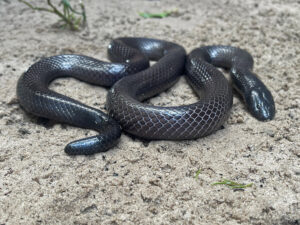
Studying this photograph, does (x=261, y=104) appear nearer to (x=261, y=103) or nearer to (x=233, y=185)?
(x=261, y=103)

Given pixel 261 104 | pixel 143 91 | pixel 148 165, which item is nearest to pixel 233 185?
pixel 148 165

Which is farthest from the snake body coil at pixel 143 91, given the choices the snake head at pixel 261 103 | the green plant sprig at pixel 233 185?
the green plant sprig at pixel 233 185

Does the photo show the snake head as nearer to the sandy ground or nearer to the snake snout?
the snake snout

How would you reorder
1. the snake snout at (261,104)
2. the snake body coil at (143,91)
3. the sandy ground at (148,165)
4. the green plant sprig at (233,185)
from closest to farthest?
the sandy ground at (148,165), the green plant sprig at (233,185), the snake body coil at (143,91), the snake snout at (261,104)

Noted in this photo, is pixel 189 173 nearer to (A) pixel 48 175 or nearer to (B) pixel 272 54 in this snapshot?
(A) pixel 48 175

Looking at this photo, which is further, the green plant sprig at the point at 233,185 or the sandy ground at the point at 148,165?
the green plant sprig at the point at 233,185

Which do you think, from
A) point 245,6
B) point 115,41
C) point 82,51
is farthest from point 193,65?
point 245,6

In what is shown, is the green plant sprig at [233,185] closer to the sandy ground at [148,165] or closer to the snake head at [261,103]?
the sandy ground at [148,165]

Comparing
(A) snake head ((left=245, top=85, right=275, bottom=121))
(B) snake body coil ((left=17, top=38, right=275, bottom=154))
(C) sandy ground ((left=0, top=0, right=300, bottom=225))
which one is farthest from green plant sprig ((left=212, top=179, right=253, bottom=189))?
(A) snake head ((left=245, top=85, right=275, bottom=121))
